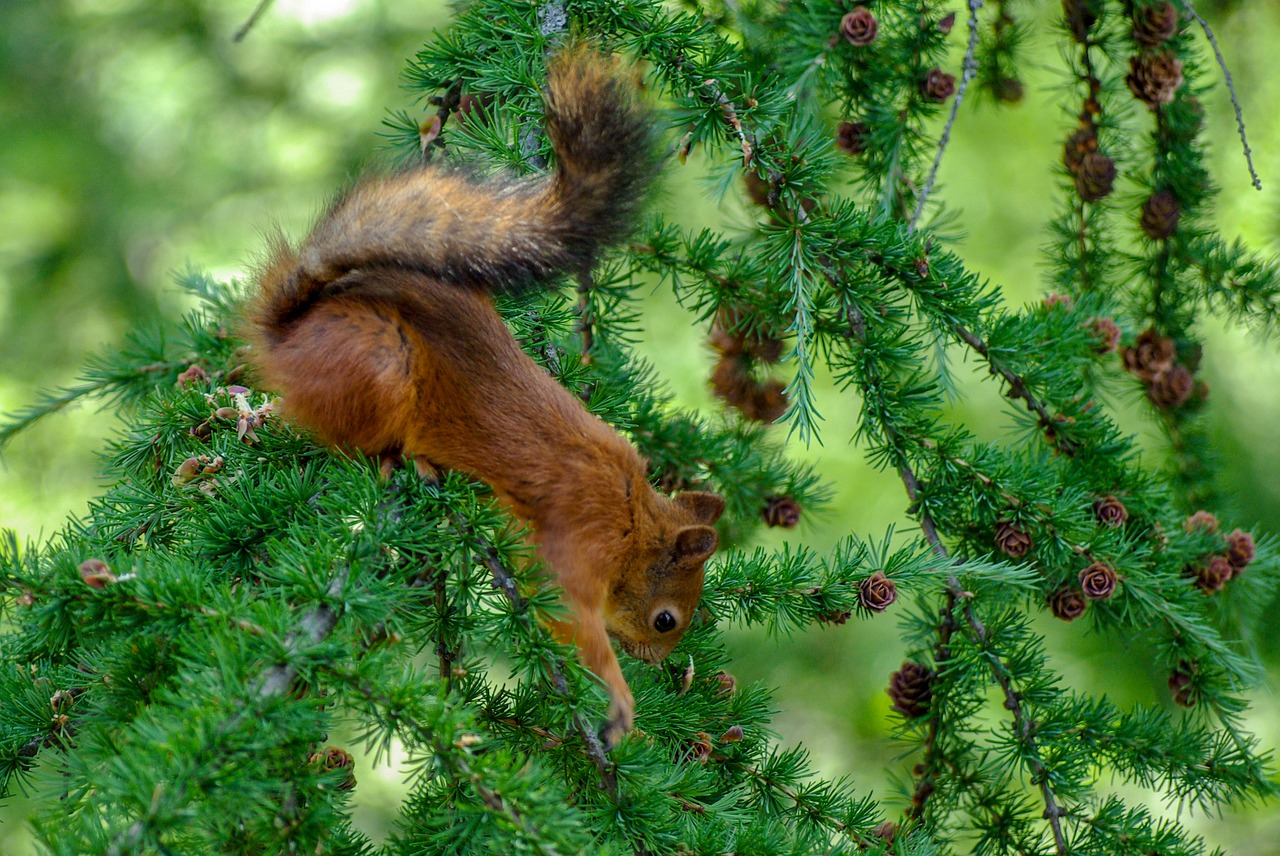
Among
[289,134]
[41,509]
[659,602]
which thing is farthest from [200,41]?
[659,602]

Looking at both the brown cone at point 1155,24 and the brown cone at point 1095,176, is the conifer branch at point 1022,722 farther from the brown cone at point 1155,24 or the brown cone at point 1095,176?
the brown cone at point 1155,24

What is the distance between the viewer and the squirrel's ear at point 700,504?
200 centimetres

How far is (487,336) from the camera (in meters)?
1.76

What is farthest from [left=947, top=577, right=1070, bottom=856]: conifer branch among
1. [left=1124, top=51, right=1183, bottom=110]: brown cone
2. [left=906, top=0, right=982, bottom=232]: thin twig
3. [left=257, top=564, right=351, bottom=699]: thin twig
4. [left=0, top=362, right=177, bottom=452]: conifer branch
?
[left=0, top=362, right=177, bottom=452]: conifer branch

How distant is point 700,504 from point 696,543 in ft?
0.45

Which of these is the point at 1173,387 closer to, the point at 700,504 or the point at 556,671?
the point at 700,504

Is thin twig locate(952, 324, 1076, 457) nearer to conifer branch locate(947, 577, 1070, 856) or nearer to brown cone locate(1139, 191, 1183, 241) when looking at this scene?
conifer branch locate(947, 577, 1070, 856)

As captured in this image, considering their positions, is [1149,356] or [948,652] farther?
[1149,356]

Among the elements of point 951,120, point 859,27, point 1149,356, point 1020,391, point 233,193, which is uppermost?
point 859,27

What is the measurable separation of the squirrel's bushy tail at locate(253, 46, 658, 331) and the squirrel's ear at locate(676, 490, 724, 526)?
52 centimetres

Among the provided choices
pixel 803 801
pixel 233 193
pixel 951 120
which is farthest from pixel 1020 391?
pixel 233 193

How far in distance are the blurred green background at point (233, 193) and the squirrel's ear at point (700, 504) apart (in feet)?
4.22

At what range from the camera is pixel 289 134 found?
4.07m

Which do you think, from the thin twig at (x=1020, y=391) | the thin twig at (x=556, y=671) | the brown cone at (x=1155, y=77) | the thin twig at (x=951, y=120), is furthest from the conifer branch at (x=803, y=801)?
the brown cone at (x=1155, y=77)
